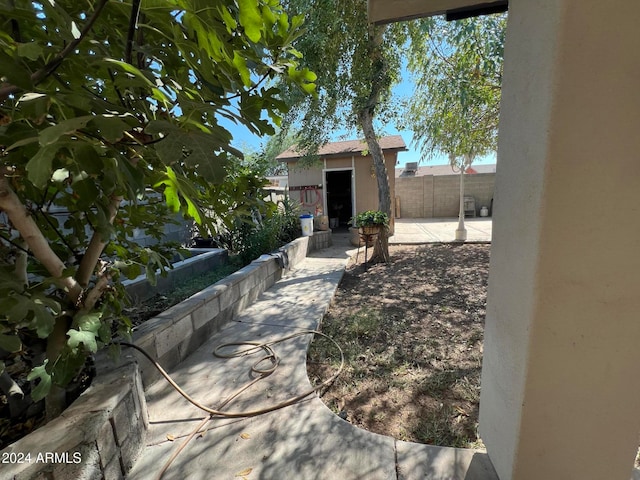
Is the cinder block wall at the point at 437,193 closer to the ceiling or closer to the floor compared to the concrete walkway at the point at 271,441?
closer to the ceiling

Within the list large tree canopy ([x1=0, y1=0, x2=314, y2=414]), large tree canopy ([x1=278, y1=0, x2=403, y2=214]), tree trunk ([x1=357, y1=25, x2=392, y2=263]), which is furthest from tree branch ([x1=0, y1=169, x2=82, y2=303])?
tree trunk ([x1=357, y1=25, x2=392, y2=263])

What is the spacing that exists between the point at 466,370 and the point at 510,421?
1.39 metres

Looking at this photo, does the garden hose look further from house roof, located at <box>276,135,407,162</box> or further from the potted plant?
house roof, located at <box>276,135,407,162</box>

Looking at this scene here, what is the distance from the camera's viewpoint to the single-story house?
29.5 feet

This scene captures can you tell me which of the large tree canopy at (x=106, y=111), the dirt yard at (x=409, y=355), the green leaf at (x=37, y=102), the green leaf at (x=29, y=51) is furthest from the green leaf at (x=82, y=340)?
the dirt yard at (x=409, y=355)

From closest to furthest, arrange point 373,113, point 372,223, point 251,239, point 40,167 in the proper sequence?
1. point 40,167
2. point 251,239
3. point 372,223
4. point 373,113

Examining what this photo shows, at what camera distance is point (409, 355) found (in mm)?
2682

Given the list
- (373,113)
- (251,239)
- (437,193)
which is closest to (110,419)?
(251,239)

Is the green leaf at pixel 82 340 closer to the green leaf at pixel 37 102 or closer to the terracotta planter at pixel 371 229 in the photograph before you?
the green leaf at pixel 37 102

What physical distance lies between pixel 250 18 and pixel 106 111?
1.76 ft

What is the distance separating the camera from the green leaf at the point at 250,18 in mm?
747

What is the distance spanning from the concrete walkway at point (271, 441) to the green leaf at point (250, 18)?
189 cm

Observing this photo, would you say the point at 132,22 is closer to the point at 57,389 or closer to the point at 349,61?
the point at 57,389

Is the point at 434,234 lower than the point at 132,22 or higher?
lower
